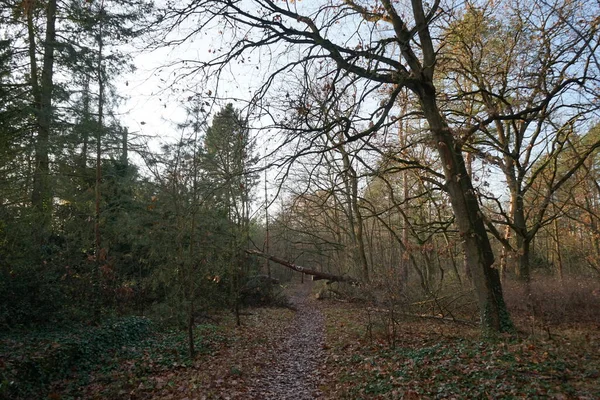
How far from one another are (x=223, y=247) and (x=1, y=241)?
5313mm

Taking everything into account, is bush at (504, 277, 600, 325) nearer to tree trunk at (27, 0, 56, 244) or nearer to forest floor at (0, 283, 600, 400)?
forest floor at (0, 283, 600, 400)

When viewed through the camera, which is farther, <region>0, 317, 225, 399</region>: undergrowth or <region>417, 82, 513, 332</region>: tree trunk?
<region>417, 82, 513, 332</region>: tree trunk

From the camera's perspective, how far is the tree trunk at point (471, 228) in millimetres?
8203

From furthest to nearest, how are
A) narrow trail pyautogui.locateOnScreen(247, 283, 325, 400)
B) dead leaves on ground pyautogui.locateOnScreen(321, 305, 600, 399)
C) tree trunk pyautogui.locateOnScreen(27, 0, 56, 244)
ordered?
1. tree trunk pyautogui.locateOnScreen(27, 0, 56, 244)
2. narrow trail pyautogui.locateOnScreen(247, 283, 325, 400)
3. dead leaves on ground pyautogui.locateOnScreen(321, 305, 600, 399)

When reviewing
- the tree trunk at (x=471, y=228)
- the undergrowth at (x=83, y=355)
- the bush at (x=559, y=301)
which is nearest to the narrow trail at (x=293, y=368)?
the undergrowth at (x=83, y=355)

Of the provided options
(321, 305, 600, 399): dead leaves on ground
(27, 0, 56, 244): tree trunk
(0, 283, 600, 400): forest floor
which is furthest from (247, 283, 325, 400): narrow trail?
(27, 0, 56, 244): tree trunk

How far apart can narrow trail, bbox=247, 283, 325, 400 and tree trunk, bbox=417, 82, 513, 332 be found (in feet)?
12.4

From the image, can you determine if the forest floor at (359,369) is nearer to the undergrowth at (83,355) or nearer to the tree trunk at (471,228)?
the undergrowth at (83,355)

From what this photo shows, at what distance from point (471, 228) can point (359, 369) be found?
3686 millimetres

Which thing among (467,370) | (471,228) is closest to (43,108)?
(471,228)

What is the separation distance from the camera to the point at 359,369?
7750mm

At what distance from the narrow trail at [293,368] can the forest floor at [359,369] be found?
21mm

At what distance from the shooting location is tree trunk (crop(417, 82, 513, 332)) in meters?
8.20

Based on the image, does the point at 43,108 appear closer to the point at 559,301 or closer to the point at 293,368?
the point at 293,368
